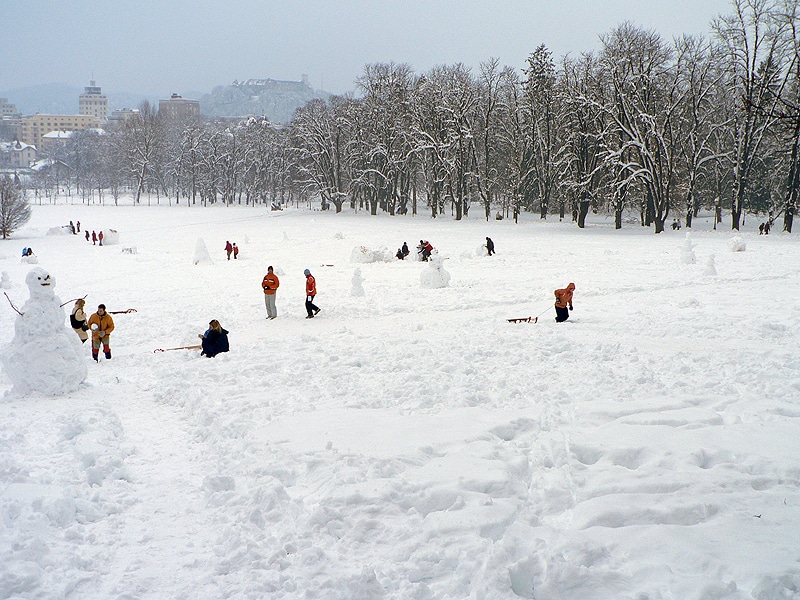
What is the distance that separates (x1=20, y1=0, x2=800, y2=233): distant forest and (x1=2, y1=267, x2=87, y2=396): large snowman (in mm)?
28944

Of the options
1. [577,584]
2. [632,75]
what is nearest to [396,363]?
Result: [577,584]

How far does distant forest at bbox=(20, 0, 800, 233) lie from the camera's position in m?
37.6

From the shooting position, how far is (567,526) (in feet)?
19.0

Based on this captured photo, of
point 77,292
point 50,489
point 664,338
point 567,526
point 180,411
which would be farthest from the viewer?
point 77,292

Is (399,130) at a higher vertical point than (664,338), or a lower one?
higher

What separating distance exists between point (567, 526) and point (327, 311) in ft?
41.6

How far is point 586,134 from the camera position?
39.2 metres

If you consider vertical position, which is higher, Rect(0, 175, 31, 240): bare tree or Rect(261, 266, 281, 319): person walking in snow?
Rect(0, 175, 31, 240): bare tree

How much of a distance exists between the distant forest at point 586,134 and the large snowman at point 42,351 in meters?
28.9

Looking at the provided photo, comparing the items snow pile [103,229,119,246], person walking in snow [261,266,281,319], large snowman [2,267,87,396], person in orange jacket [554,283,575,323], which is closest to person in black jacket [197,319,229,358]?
large snowman [2,267,87,396]

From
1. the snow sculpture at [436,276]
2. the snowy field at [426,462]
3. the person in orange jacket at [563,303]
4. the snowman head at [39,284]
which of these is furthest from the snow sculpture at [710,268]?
the snowman head at [39,284]

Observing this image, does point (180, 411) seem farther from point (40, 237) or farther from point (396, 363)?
point (40, 237)

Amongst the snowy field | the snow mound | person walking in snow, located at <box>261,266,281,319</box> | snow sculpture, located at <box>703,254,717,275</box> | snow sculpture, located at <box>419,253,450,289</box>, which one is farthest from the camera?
the snow mound

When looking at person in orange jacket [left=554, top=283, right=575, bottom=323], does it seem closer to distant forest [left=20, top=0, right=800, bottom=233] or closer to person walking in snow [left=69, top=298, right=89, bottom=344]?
A: person walking in snow [left=69, top=298, right=89, bottom=344]
